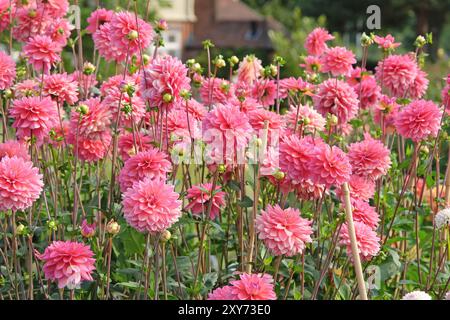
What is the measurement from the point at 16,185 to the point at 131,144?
56cm

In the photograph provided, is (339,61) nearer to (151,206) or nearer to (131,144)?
(131,144)

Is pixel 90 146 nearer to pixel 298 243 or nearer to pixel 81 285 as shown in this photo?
pixel 81 285

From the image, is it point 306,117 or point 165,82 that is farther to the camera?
point 306,117

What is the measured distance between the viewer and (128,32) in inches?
92.5

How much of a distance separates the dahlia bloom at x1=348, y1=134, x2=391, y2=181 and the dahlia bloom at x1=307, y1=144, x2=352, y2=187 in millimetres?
372

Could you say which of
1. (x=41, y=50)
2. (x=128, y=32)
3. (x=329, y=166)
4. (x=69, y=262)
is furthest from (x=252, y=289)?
(x=41, y=50)

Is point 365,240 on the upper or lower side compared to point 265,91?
lower

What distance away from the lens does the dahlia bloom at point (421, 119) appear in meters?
2.23

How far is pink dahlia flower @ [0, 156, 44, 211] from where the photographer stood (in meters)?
1.85

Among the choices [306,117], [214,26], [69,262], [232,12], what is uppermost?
[306,117]

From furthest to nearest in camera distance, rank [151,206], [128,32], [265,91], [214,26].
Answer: [214,26] → [265,91] → [128,32] → [151,206]

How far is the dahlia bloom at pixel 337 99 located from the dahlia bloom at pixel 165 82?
483 mm

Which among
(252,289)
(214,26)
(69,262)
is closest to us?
(252,289)

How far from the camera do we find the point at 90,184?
8.70 feet
